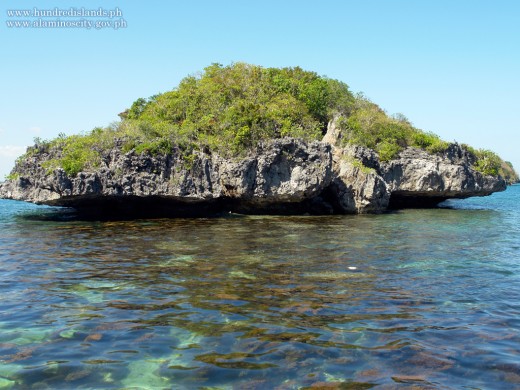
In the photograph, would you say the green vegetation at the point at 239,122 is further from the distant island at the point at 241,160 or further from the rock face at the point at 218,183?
the rock face at the point at 218,183

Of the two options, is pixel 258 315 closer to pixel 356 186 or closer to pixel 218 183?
pixel 218 183

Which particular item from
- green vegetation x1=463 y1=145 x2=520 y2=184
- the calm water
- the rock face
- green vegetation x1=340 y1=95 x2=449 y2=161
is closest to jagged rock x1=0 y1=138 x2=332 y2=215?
the rock face

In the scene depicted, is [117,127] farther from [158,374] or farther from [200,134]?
[158,374]

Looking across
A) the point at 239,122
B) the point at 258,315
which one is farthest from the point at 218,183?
the point at 258,315

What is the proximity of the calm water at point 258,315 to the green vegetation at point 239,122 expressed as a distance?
11315 mm

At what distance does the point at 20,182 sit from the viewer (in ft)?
88.8

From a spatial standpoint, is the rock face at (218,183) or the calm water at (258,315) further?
the rock face at (218,183)

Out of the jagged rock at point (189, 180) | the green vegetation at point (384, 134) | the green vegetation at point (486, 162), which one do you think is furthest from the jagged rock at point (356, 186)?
the green vegetation at point (486, 162)

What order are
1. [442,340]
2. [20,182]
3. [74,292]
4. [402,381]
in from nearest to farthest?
[402,381] → [442,340] → [74,292] → [20,182]

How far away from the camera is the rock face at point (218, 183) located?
1036 inches

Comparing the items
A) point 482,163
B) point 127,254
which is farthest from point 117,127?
point 482,163

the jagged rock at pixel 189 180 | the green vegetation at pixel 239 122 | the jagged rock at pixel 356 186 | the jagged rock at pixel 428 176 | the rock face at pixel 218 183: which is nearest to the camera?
the jagged rock at pixel 189 180

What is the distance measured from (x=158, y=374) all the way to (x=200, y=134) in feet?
82.6

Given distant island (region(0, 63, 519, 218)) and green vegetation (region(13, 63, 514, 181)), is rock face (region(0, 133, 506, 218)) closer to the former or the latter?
distant island (region(0, 63, 519, 218))
